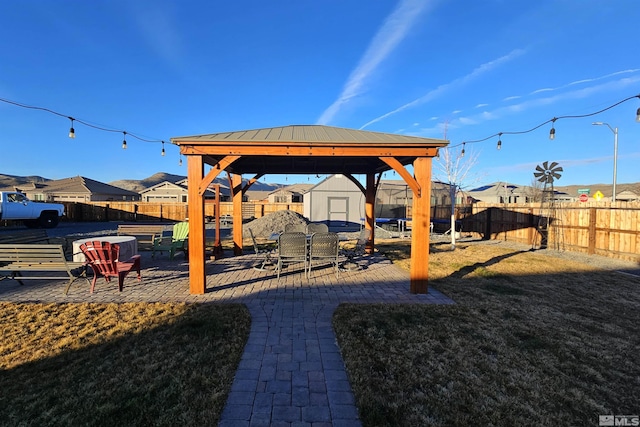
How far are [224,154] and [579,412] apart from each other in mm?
5536

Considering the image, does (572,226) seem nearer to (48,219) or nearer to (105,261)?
(105,261)

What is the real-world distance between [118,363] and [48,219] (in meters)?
21.9

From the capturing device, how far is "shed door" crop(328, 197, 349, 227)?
21.9m

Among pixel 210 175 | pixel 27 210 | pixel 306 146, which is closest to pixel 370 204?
pixel 306 146

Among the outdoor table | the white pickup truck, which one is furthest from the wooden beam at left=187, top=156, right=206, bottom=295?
the white pickup truck

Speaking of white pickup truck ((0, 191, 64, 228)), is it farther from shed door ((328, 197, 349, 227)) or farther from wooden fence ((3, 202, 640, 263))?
wooden fence ((3, 202, 640, 263))

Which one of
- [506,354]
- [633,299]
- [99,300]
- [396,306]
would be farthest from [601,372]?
[99,300]

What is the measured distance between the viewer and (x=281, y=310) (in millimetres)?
4395

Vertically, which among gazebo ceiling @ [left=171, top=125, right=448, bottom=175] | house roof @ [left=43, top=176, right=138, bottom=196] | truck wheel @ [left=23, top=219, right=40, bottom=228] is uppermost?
house roof @ [left=43, top=176, right=138, bottom=196]

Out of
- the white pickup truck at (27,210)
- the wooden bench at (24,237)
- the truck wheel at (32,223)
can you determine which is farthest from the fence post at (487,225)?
the truck wheel at (32,223)

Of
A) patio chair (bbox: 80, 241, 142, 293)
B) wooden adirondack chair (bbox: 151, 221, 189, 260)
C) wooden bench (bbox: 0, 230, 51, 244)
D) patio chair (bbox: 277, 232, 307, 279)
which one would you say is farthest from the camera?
wooden adirondack chair (bbox: 151, 221, 189, 260)

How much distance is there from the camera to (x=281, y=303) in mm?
4691

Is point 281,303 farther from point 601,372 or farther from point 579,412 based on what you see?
point 601,372

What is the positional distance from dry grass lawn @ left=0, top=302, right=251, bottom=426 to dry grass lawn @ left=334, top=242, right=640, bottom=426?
1401 mm
